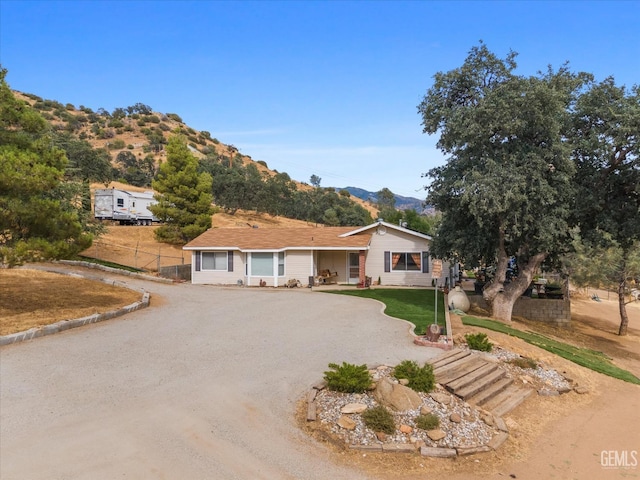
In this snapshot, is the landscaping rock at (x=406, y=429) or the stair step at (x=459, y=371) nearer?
the landscaping rock at (x=406, y=429)

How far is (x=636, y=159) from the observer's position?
53.2ft

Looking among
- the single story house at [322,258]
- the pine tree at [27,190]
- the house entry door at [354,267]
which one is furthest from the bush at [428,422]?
the house entry door at [354,267]

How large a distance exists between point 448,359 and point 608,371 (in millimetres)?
5991

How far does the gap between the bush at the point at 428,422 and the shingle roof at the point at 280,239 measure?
17.9 meters

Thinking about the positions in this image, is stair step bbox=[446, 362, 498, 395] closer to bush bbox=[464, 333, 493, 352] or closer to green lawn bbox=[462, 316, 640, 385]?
bush bbox=[464, 333, 493, 352]

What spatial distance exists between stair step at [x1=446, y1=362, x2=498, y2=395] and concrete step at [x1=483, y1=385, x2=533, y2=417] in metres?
0.56

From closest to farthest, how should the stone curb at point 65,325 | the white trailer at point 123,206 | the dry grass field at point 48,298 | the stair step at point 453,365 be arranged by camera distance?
the stair step at point 453,365
the stone curb at point 65,325
the dry grass field at point 48,298
the white trailer at point 123,206

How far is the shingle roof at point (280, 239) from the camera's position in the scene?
26.1m

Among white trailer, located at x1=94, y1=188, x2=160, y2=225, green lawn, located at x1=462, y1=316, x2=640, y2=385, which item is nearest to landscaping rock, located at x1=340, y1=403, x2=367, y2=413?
green lawn, located at x1=462, y1=316, x2=640, y2=385

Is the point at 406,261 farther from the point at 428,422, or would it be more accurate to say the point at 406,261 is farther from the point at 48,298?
the point at 428,422

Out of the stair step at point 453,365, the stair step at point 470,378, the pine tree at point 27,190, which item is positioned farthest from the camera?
the pine tree at point 27,190

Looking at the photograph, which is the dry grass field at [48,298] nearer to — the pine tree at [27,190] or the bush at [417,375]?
the pine tree at [27,190]

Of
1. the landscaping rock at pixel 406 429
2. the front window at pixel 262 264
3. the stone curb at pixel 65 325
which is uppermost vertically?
the front window at pixel 262 264

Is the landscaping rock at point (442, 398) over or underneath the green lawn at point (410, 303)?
underneath
